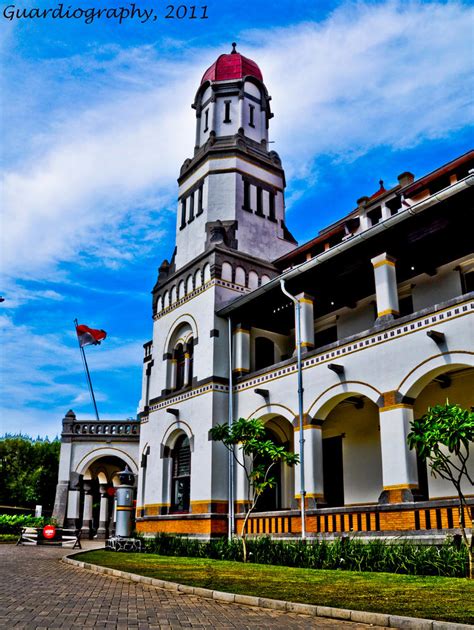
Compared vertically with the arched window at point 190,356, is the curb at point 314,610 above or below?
below

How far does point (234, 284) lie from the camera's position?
23.0 metres

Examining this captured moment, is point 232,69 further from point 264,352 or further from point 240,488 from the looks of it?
point 240,488

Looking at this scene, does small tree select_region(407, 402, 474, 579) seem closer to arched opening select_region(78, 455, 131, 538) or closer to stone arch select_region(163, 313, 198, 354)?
stone arch select_region(163, 313, 198, 354)

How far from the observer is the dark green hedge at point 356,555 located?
1130cm

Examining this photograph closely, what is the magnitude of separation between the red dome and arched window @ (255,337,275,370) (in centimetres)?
1236

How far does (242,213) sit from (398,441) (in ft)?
42.7

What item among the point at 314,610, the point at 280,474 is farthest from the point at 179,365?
the point at 314,610

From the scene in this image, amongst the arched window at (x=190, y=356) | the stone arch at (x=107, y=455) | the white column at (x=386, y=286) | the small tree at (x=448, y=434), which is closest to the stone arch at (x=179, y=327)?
the arched window at (x=190, y=356)

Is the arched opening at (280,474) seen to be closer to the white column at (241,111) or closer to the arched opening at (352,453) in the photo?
the arched opening at (352,453)

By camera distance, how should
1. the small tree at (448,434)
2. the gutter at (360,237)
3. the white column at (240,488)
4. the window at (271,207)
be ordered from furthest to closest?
the window at (271,207), the white column at (240,488), the gutter at (360,237), the small tree at (448,434)

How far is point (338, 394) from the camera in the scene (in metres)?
17.2

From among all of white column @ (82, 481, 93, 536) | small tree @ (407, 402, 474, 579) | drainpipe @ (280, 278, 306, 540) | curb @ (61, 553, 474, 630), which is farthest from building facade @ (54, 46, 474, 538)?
white column @ (82, 481, 93, 536)

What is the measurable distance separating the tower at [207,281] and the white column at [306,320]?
3.28 m

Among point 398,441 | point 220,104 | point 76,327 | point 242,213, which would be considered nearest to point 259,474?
point 398,441
